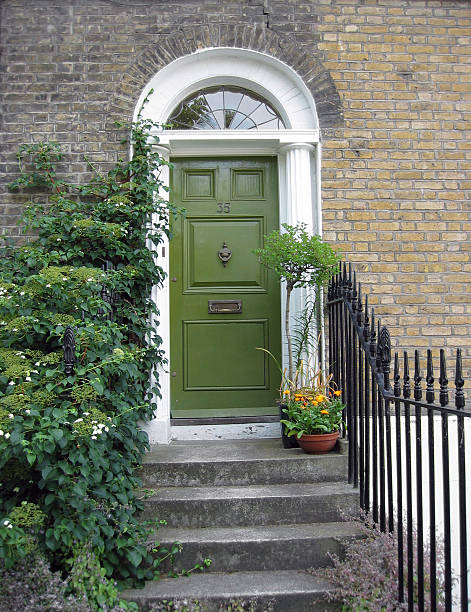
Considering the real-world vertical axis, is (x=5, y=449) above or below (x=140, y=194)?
below

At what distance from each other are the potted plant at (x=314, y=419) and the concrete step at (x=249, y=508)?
15.7 inches

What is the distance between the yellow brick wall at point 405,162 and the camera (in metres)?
4.24

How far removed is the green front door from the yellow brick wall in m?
0.76

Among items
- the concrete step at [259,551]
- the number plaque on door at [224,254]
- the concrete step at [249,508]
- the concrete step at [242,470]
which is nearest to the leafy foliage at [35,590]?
the concrete step at [259,551]

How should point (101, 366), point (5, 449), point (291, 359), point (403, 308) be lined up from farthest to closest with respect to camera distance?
point (403, 308) < point (291, 359) < point (101, 366) < point (5, 449)

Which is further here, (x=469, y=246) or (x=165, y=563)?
(x=469, y=246)

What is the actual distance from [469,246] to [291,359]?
183 cm

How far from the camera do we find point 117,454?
119 inches

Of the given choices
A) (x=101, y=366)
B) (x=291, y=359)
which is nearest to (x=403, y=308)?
(x=291, y=359)

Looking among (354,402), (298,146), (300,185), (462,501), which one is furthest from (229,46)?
(462,501)

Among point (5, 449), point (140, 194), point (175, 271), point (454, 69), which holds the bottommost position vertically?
point (5, 449)

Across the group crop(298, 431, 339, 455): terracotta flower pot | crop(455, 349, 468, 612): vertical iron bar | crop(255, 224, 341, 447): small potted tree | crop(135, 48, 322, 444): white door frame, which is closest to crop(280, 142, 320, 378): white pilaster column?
crop(135, 48, 322, 444): white door frame

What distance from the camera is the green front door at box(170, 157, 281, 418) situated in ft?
14.5

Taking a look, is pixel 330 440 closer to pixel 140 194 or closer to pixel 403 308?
pixel 403 308
